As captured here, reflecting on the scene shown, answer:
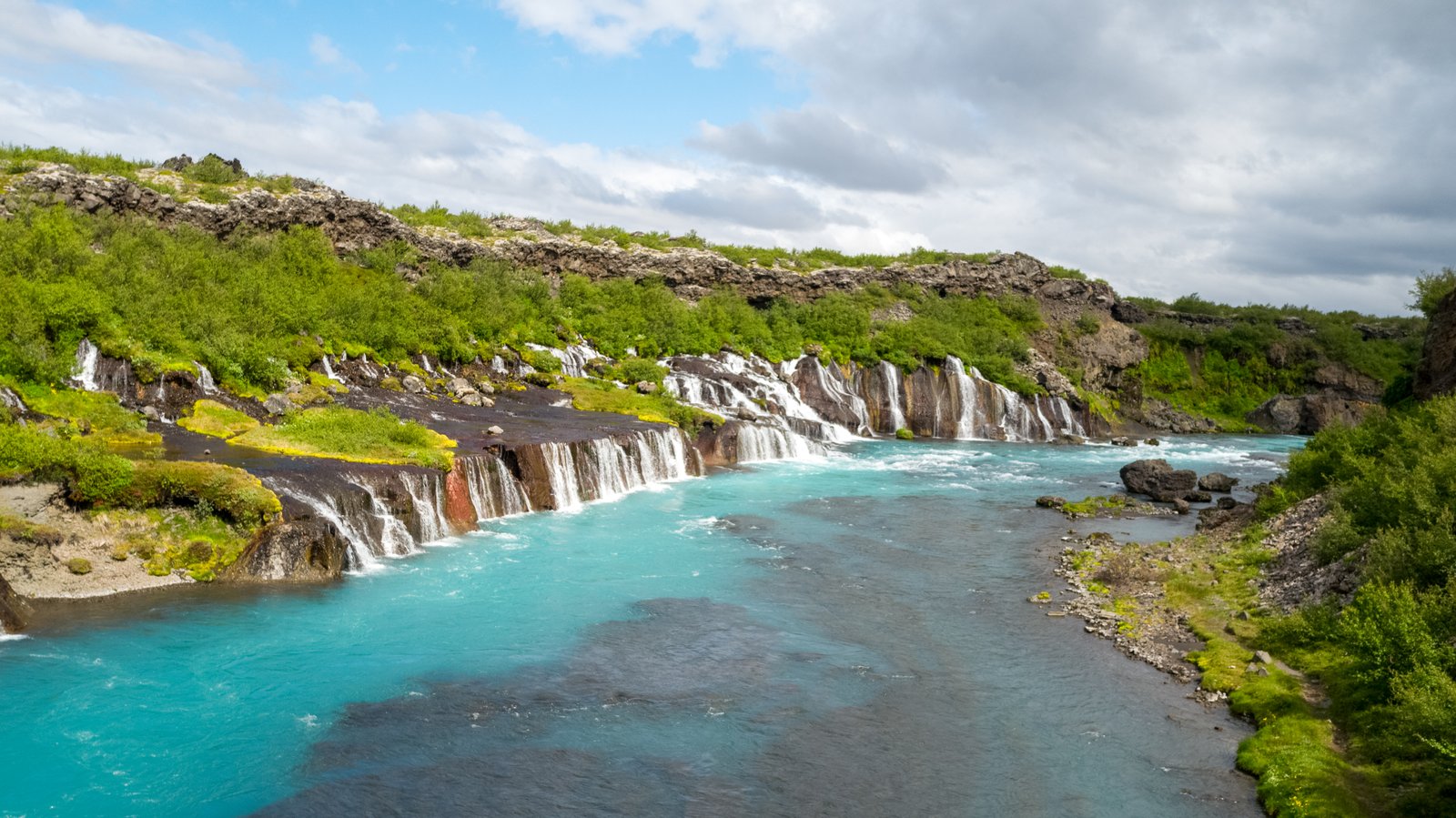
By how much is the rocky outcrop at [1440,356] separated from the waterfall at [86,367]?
48111 mm

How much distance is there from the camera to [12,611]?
60.3 ft

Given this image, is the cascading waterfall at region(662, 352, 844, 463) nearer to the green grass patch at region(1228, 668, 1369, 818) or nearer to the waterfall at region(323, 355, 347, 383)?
the waterfall at region(323, 355, 347, 383)

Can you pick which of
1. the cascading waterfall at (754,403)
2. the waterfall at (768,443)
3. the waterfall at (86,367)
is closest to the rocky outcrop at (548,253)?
the cascading waterfall at (754,403)

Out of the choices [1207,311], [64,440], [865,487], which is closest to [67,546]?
[64,440]

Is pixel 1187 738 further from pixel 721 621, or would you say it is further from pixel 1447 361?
pixel 1447 361

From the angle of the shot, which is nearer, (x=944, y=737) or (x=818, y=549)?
(x=944, y=737)

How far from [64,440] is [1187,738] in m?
27.5

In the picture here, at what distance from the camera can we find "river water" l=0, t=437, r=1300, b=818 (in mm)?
13953

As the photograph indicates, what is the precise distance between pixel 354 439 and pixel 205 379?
348 inches

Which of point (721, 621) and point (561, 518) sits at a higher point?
point (561, 518)

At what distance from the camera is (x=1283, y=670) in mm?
18625

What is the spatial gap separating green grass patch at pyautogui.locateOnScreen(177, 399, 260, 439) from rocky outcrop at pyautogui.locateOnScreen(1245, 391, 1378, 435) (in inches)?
3259

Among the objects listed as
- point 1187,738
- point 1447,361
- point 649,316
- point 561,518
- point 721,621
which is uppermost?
point 649,316

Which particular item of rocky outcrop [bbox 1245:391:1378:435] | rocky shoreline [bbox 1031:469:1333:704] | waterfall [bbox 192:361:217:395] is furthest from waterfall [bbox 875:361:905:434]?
waterfall [bbox 192:361:217:395]
